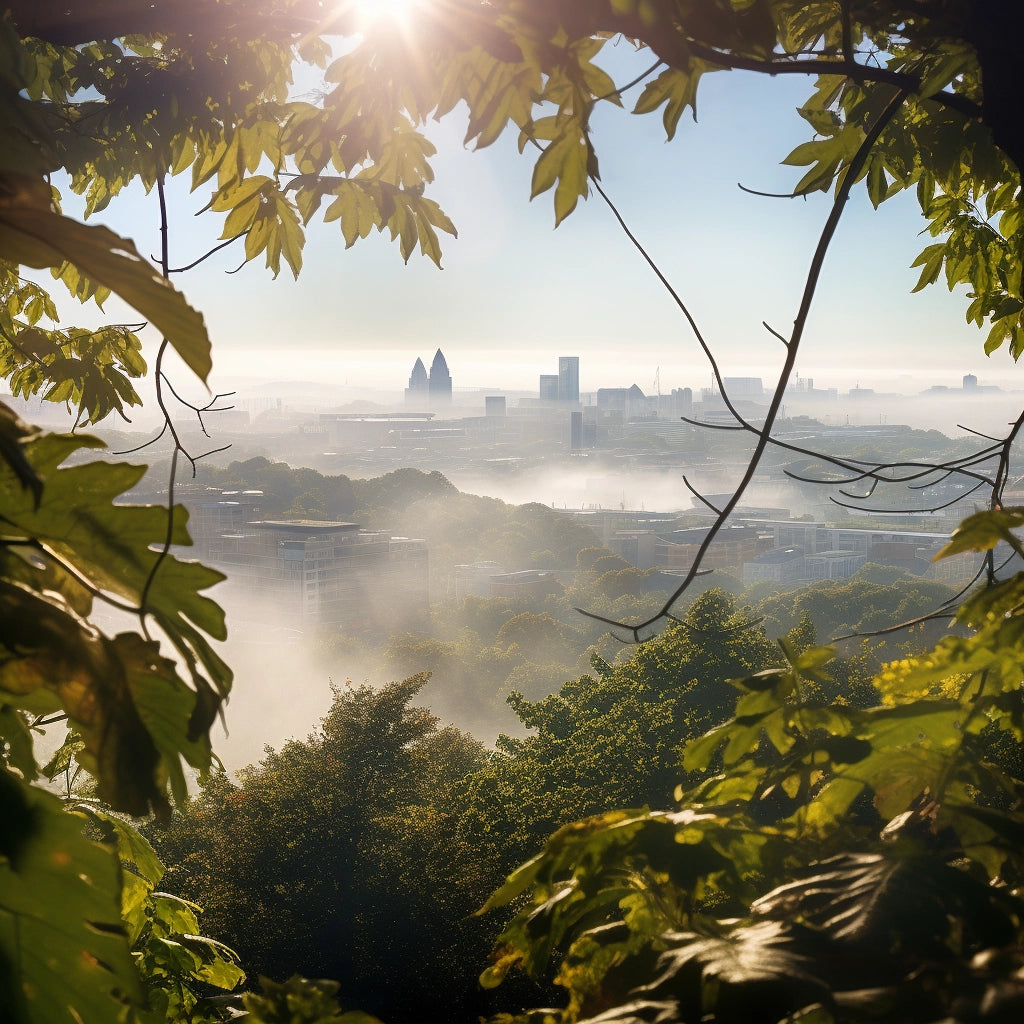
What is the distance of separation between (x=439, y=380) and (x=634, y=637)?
8517 cm

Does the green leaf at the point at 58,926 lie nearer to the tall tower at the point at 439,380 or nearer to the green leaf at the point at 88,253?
the green leaf at the point at 88,253

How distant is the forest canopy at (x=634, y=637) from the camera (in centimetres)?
41

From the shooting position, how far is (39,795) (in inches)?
16.4

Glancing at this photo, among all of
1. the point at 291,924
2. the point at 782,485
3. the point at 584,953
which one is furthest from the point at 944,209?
the point at 782,485

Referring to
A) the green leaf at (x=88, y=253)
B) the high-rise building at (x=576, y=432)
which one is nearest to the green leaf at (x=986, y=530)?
the green leaf at (x=88, y=253)

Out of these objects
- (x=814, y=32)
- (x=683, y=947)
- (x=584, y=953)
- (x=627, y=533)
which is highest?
(x=814, y=32)

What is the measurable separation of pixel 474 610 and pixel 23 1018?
49765mm

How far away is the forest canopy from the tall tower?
80.0 meters

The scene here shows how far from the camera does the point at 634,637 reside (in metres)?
0.74

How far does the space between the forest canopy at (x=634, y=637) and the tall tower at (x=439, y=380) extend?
263 ft

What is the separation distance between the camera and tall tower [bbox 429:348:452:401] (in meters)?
81.6

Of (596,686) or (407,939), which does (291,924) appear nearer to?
(407,939)

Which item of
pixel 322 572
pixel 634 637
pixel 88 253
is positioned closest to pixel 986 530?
pixel 634 637

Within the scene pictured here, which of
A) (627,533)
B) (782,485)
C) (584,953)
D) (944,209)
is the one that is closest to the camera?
(584,953)
